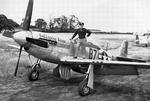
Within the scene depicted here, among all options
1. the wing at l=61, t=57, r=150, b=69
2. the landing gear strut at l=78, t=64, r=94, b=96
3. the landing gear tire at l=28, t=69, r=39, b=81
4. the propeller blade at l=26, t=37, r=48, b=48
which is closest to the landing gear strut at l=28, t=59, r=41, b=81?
the landing gear tire at l=28, t=69, r=39, b=81

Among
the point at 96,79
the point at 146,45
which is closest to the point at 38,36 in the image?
the point at 96,79

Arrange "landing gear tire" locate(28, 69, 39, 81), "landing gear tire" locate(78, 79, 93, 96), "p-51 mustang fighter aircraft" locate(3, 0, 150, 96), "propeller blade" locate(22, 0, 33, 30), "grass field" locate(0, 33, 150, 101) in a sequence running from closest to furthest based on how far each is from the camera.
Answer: "grass field" locate(0, 33, 150, 101) → "landing gear tire" locate(78, 79, 93, 96) → "p-51 mustang fighter aircraft" locate(3, 0, 150, 96) → "propeller blade" locate(22, 0, 33, 30) → "landing gear tire" locate(28, 69, 39, 81)

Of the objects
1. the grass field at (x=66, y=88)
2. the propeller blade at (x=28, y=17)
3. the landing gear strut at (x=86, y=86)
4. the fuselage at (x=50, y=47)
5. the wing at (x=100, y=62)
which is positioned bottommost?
the grass field at (x=66, y=88)

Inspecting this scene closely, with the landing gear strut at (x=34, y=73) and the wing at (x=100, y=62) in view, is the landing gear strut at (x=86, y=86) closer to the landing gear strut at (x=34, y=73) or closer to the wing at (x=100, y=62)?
the wing at (x=100, y=62)

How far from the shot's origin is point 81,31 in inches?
404

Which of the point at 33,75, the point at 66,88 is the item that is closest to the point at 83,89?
the point at 66,88

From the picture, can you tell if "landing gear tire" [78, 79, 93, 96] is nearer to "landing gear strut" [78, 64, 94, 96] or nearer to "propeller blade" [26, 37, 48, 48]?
"landing gear strut" [78, 64, 94, 96]

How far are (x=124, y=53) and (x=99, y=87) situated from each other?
4.44 metres

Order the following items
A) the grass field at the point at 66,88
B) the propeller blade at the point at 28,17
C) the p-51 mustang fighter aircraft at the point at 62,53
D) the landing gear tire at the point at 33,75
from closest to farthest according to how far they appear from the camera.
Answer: the grass field at the point at 66,88 → the p-51 mustang fighter aircraft at the point at 62,53 → the propeller blade at the point at 28,17 → the landing gear tire at the point at 33,75

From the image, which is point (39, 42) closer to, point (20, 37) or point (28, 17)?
point (20, 37)

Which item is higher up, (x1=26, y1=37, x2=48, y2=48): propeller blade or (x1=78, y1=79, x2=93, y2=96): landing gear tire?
(x1=26, y1=37, x2=48, y2=48): propeller blade

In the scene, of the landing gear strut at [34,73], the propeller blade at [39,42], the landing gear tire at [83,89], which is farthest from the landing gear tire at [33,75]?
the landing gear tire at [83,89]

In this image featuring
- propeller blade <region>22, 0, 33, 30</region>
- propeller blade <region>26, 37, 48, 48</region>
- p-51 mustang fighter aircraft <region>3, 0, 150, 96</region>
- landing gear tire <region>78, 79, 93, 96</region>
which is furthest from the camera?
propeller blade <region>22, 0, 33, 30</region>

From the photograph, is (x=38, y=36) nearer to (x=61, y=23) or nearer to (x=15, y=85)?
(x=15, y=85)
